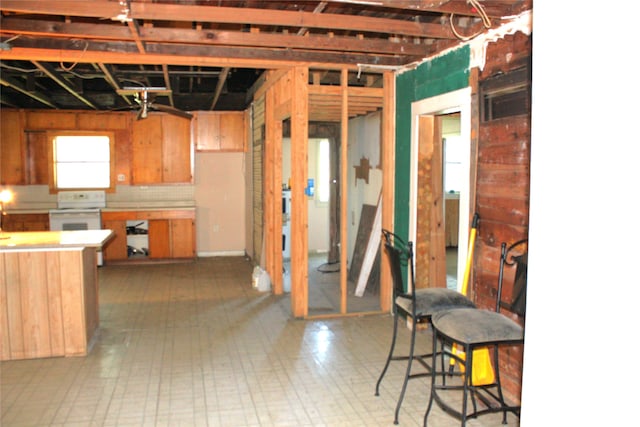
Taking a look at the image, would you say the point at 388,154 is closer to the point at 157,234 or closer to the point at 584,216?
the point at 584,216

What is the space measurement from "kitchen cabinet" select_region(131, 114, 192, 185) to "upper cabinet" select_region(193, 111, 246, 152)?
0.20 m

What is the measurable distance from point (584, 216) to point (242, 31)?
360 centimetres

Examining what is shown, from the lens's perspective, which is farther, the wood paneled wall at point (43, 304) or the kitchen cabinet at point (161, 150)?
the kitchen cabinet at point (161, 150)

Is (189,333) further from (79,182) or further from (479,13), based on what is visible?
(79,182)

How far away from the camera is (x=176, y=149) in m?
8.34

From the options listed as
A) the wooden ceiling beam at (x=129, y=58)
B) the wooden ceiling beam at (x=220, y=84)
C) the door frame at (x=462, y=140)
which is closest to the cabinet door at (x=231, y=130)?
the wooden ceiling beam at (x=220, y=84)

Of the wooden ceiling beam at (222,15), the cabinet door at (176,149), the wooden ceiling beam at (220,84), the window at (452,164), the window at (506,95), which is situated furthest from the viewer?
the window at (452,164)

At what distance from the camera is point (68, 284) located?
3967 mm

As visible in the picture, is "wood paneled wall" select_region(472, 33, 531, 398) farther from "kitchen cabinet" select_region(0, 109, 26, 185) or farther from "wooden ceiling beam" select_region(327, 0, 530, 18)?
"kitchen cabinet" select_region(0, 109, 26, 185)

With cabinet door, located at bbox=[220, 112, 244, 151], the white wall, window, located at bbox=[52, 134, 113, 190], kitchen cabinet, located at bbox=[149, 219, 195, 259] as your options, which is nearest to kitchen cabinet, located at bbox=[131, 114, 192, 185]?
window, located at bbox=[52, 134, 113, 190]

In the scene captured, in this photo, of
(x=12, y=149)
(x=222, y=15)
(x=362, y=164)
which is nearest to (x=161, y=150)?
(x=12, y=149)

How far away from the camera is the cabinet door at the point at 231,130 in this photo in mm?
8445

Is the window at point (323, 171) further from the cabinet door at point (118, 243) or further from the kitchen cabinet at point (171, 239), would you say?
the cabinet door at point (118, 243)

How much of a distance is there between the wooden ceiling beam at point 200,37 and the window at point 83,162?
4.72 m
